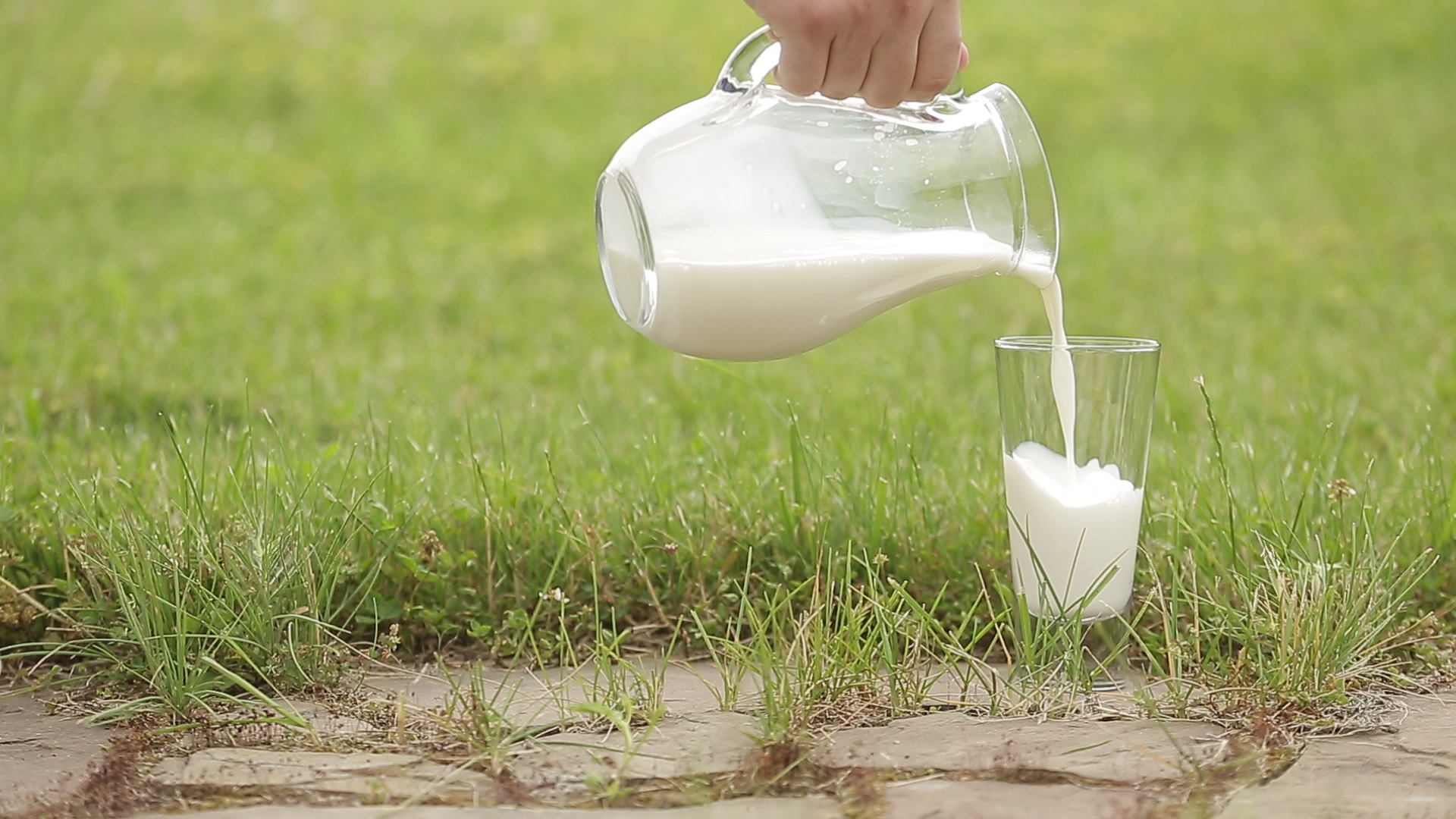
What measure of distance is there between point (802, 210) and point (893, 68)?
22 centimetres

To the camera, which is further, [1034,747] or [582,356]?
[582,356]

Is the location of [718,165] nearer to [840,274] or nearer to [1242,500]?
[840,274]

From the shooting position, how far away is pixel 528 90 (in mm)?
7312

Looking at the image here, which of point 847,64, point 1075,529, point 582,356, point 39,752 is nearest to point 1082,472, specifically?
point 1075,529

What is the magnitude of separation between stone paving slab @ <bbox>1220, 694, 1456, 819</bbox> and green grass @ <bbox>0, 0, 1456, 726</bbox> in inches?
4.4

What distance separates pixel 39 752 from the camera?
6.08 feet

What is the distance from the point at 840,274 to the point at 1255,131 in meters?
5.57

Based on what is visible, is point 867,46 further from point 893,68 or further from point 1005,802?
point 1005,802

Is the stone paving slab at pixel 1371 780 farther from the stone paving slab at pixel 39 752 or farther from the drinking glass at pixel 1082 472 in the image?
the stone paving slab at pixel 39 752

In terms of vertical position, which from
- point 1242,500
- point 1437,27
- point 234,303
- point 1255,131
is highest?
point 1437,27

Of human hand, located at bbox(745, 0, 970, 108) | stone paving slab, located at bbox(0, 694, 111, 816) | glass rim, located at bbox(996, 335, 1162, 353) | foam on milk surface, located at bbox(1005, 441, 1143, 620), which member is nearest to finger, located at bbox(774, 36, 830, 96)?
human hand, located at bbox(745, 0, 970, 108)

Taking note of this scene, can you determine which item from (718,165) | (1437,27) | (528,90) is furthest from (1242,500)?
(1437,27)

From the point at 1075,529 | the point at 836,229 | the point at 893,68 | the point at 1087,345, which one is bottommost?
the point at 1075,529

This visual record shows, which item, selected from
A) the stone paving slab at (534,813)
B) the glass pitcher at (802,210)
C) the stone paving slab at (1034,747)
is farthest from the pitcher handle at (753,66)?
the stone paving slab at (534,813)
